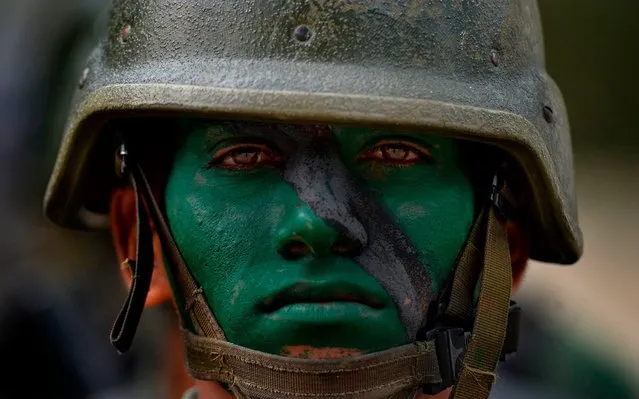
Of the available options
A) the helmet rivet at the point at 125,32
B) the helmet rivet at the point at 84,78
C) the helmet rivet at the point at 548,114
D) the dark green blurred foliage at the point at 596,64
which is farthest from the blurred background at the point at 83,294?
the helmet rivet at the point at 548,114

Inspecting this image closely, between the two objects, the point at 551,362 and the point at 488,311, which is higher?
the point at 488,311

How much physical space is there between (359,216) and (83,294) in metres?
3.76

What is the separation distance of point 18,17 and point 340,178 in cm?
458

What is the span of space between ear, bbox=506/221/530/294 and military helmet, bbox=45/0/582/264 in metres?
0.08

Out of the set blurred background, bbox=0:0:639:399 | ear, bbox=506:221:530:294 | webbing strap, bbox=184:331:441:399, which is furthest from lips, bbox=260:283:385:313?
blurred background, bbox=0:0:639:399

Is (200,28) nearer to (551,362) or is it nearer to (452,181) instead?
(452,181)

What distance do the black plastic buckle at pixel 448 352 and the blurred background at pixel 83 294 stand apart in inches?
58.5

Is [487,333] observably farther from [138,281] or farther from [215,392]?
[138,281]

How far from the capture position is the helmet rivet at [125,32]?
252 cm

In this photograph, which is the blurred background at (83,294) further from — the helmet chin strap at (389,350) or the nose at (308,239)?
the nose at (308,239)

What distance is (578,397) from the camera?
4.46m

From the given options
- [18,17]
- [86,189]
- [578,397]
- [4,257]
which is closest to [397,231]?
[86,189]

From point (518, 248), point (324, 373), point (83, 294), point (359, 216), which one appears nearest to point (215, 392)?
point (324, 373)

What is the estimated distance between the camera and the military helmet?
213cm
